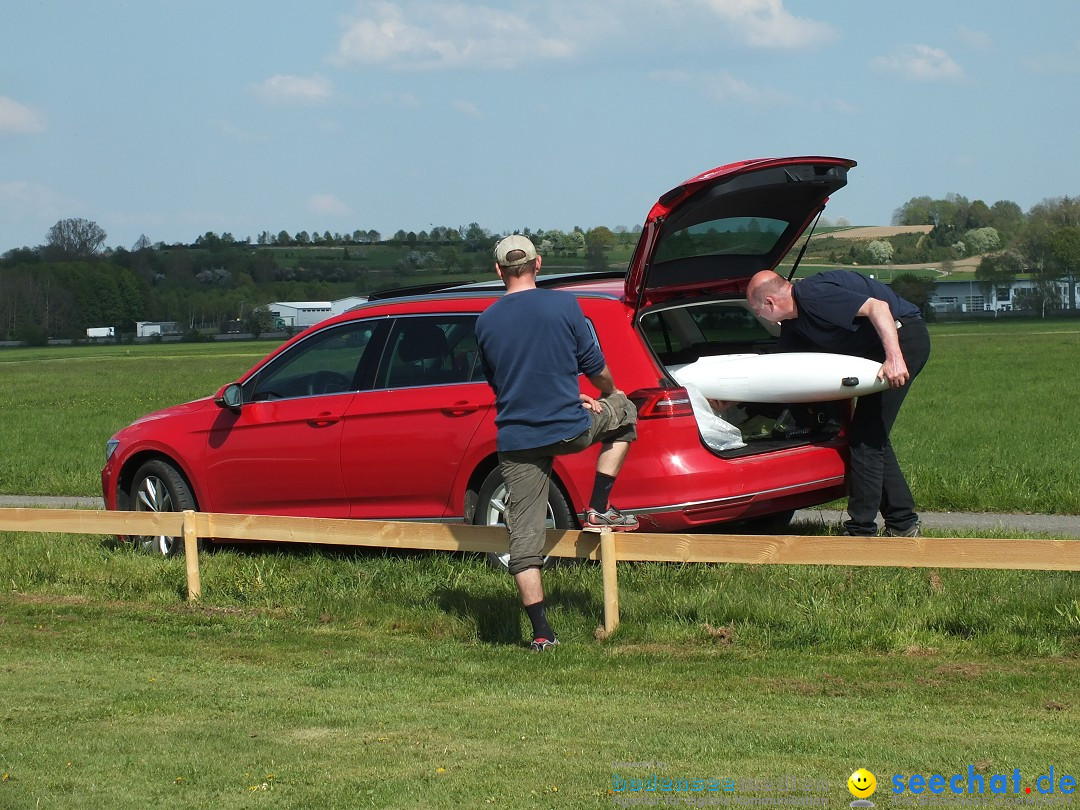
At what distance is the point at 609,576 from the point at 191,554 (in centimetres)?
294

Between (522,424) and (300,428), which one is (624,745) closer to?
(522,424)

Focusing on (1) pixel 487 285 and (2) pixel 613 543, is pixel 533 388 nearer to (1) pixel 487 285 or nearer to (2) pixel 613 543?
(2) pixel 613 543

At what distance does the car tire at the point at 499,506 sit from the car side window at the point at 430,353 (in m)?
0.71

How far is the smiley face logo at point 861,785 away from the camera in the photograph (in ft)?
13.6

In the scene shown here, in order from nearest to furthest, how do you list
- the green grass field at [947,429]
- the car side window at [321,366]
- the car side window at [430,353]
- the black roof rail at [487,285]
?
the car side window at [430,353], the black roof rail at [487,285], the car side window at [321,366], the green grass field at [947,429]

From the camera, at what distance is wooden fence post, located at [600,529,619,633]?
22.4 ft

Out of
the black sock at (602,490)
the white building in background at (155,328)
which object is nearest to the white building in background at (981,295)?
the white building in background at (155,328)

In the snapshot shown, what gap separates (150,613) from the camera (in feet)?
26.5

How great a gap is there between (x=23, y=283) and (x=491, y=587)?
149 metres

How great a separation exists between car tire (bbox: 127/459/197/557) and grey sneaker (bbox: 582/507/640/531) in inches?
145

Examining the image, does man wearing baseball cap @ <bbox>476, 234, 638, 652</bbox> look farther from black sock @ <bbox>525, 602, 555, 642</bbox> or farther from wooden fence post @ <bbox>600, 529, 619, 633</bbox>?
wooden fence post @ <bbox>600, 529, 619, 633</bbox>

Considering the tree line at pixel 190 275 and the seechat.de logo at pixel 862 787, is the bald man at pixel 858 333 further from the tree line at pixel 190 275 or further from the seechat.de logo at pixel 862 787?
the tree line at pixel 190 275

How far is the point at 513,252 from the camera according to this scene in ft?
20.4

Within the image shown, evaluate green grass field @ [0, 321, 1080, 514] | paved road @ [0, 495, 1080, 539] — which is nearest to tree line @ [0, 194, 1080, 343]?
green grass field @ [0, 321, 1080, 514]
